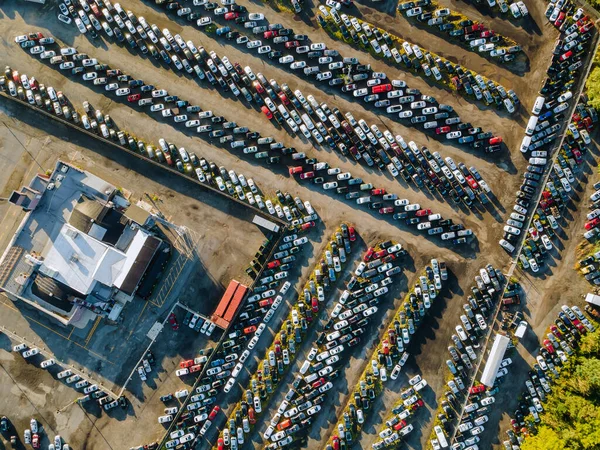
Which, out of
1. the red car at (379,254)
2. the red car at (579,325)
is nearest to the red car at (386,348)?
the red car at (379,254)

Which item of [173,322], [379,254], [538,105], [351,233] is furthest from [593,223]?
[173,322]

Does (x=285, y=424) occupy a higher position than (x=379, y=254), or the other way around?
(x=379, y=254)

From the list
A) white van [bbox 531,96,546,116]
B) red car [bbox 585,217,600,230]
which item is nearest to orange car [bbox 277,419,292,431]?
red car [bbox 585,217,600,230]

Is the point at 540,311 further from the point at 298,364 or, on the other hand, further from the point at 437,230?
the point at 298,364

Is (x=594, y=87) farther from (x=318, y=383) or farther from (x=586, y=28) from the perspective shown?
(x=318, y=383)

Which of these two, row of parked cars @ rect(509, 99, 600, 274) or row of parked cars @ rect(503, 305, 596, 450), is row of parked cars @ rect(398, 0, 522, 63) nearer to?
row of parked cars @ rect(509, 99, 600, 274)
